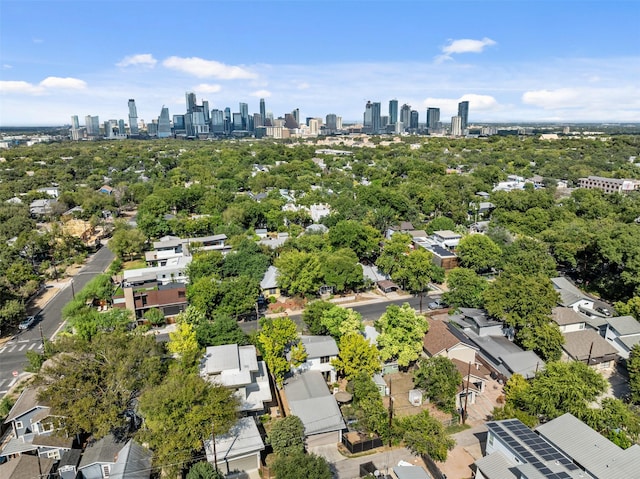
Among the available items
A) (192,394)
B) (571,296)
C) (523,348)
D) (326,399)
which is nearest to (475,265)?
(571,296)

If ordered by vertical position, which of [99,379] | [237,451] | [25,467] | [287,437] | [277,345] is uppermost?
[99,379]

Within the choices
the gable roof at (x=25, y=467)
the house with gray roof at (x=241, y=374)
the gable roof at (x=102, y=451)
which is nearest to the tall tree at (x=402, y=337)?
the house with gray roof at (x=241, y=374)

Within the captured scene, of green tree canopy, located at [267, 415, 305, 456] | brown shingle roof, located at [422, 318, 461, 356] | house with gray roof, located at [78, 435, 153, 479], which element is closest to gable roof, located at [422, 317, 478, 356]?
brown shingle roof, located at [422, 318, 461, 356]

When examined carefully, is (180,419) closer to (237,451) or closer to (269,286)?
(237,451)

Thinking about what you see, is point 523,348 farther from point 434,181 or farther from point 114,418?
point 434,181

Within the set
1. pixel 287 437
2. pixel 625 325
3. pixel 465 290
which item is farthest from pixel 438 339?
pixel 625 325

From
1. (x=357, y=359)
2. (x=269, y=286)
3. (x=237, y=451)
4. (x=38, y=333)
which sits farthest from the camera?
(x=269, y=286)
